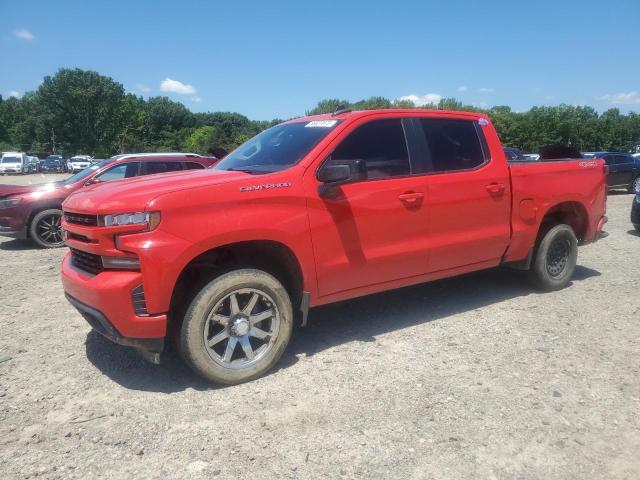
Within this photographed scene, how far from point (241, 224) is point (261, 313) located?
2.30 ft

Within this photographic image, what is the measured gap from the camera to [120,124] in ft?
254

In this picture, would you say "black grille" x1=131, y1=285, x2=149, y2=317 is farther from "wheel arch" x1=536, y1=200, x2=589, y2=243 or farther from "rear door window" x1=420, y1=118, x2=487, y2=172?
"wheel arch" x1=536, y1=200, x2=589, y2=243

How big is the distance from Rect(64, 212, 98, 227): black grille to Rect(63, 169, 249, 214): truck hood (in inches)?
1.5

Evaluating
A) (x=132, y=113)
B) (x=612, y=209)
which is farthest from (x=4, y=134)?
(x=612, y=209)

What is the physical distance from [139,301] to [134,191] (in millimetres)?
743

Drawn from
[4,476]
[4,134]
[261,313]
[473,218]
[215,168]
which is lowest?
[4,476]

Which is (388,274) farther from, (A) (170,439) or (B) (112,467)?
(B) (112,467)

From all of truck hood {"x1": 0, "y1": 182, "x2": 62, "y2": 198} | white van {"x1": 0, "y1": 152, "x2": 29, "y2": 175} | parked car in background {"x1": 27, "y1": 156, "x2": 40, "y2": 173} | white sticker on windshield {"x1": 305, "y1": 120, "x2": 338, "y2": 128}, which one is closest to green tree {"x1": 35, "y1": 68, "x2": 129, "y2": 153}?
parked car in background {"x1": 27, "y1": 156, "x2": 40, "y2": 173}

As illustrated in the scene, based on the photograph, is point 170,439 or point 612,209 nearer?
point 170,439

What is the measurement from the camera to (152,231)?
121 inches

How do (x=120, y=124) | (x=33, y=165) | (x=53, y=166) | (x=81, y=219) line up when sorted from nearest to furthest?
(x=81, y=219) < (x=33, y=165) < (x=53, y=166) < (x=120, y=124)

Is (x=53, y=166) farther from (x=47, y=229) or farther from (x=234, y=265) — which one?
(x=234, y=265)

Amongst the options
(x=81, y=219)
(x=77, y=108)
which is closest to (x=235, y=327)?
(x=81, y=219)

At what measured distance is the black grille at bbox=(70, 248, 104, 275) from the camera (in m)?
3.29
